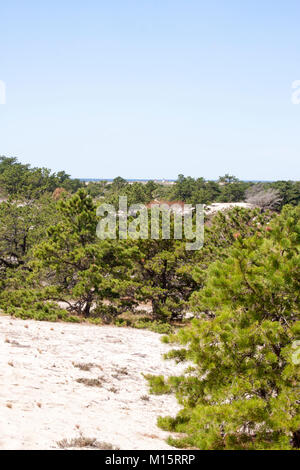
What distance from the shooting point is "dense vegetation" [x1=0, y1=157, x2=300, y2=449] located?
6414 millimetres

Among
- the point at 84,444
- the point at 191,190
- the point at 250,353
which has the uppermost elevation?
the point at 191,190

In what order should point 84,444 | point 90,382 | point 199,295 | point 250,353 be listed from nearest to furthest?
point 84,444
point 250,353
point 90,382
point 199,295

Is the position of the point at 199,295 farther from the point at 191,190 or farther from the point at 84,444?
the point at 191,190

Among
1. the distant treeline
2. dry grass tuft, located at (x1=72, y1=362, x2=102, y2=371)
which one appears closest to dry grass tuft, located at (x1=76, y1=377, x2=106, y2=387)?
dry grass tuft, located at (x1=72, y1=362, x2=102, y2=371)

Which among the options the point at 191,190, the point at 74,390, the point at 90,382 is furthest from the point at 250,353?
the point at 191,190

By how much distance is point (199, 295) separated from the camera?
34.8ft

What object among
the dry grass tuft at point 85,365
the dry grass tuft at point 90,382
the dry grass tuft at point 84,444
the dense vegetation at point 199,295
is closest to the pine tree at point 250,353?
the dense vegetation at point 199,295

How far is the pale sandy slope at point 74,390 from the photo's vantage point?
697cm

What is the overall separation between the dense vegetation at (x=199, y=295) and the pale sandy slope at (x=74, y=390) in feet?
3.91

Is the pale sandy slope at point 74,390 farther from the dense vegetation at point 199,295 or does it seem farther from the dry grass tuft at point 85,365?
the dense vegetation at point 199,295

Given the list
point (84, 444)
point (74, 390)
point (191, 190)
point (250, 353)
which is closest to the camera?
point (84, 444)

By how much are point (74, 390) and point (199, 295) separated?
12.5 feet

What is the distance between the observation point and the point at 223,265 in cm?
702

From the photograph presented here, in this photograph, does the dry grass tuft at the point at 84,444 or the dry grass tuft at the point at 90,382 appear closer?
the dry grass tuft at the point at 84,444
